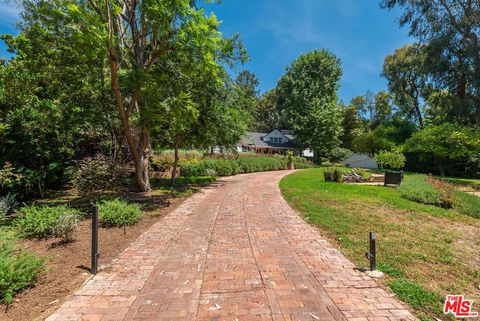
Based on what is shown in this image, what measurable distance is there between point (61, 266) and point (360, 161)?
128 feet

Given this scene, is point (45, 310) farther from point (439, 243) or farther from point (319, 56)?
point (319, 56)

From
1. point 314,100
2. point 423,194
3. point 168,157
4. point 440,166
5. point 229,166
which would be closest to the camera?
point 423,194

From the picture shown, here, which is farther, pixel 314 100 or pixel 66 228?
pixel 314 100

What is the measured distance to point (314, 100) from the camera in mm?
38250

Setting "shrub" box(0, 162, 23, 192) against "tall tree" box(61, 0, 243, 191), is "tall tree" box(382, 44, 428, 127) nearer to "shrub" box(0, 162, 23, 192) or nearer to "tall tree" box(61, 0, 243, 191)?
"tall tree" box(61, 0, 243, 191)

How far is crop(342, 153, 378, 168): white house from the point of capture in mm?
35553

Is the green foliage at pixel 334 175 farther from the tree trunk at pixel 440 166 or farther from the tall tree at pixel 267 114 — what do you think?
the tall tree at pixel 267 114

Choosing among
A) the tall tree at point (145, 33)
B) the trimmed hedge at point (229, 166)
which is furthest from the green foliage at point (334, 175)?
the trimmed hedge at point (229, 166)

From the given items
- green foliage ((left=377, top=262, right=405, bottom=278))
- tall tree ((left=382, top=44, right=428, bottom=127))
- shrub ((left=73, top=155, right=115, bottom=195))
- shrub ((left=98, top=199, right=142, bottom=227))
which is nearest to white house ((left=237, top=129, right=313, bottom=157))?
tall tree ((left=382, top=44, right=428, bottom=127))

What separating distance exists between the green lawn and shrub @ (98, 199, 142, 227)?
15.4 feet

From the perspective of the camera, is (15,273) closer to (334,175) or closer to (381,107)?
(334,175)

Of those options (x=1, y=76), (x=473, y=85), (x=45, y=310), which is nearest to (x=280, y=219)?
(x=45, y=310)

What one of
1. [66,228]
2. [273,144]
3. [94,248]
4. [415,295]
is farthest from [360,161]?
[94,248]

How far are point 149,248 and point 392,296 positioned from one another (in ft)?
13.3
